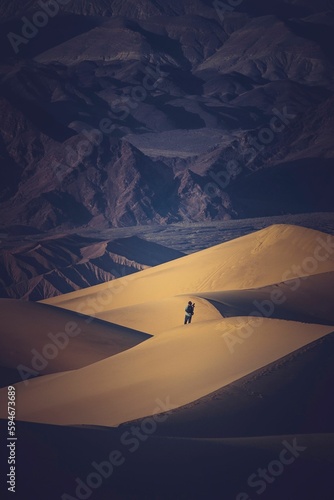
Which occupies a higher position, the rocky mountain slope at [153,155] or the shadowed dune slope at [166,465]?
the shadowed dune slope at [166,465]

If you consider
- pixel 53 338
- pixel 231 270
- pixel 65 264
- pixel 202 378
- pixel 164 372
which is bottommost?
pixel 65 264

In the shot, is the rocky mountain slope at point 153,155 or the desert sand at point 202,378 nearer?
the desert sand at point 202,378

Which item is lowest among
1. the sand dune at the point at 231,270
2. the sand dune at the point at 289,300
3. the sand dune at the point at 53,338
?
the sand dune at the point at 231,270

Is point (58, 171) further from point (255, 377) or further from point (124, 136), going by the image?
point (255, 377)

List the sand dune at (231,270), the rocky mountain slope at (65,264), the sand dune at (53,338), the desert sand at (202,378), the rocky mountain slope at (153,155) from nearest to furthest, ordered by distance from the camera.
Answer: the desert sand at (202,378)
the sand dune at (53,338)
the sand dune at (231,270)
the rocky mountain slope at (65,264)
the rocky mountain slope at (153,155)

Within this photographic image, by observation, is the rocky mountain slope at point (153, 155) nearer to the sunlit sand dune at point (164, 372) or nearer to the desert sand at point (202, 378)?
the desert sand at point (202, 378)

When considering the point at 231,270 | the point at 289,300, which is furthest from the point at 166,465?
the point at 231,270

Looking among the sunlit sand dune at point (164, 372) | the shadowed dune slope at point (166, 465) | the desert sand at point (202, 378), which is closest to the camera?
the shadowed dune slope at point (166, 465)

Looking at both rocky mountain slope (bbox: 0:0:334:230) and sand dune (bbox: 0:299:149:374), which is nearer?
sand dune (bbox: 0:299:149:374)

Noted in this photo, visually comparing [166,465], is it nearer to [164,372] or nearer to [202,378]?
[202,378]

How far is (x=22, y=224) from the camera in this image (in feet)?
313

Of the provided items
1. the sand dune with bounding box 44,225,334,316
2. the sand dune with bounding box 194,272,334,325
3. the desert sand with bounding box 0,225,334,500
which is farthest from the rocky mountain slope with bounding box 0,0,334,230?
the desert sand with bounding box 0,225,334,500

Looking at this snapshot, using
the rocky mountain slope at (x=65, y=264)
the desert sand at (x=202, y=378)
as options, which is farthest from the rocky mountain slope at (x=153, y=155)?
the desert sand at (x=202, y=378)

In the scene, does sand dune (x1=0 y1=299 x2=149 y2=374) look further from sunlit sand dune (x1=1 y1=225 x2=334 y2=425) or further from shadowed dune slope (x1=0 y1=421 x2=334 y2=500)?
shadowed dune slope (x1=0 y1=421 x2=334 y2=500)
